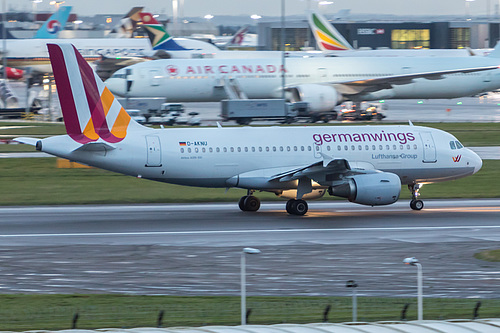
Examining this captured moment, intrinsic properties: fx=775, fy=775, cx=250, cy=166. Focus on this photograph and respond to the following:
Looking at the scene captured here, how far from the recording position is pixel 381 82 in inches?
3228

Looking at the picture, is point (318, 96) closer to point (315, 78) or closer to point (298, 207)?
point (315, 78)

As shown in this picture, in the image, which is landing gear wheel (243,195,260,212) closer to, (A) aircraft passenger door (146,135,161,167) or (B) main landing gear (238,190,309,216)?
(B) main landing gear (238,190,309,216)

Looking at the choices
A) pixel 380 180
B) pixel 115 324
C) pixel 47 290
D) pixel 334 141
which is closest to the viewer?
pixel 115 324

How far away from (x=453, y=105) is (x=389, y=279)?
83536 mm

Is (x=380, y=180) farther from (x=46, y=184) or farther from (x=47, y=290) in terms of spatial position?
(x=46, y=184)

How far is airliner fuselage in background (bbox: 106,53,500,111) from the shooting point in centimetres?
8000

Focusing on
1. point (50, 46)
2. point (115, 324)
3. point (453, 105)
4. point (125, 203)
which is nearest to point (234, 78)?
point (453, 105)

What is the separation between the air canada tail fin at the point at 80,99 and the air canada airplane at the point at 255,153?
42 millimetres

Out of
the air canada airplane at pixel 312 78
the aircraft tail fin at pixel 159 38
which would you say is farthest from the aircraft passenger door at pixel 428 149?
the aircraft tail fin at pixel 159 38

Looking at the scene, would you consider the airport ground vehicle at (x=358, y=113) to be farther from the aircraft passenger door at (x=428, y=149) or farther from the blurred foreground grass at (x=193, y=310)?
the blurred foreground grass at (x=193, y=310)

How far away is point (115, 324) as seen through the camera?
56.4 feet

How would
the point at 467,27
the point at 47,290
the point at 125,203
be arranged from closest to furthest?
the point at 47,290, the point at 125,203, the point at 467,27

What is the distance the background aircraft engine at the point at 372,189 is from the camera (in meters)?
32.4

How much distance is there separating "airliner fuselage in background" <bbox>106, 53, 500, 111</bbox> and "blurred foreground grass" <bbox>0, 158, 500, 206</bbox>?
32.0m
